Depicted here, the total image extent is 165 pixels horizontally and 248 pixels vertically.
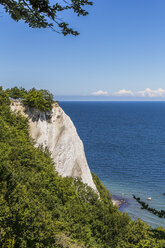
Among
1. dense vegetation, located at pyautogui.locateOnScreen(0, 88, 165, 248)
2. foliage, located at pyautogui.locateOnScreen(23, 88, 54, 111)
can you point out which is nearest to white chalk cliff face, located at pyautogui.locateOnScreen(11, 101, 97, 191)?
foliage, located at pyautogui.locateOnScreen(23, 88, 54, 111)

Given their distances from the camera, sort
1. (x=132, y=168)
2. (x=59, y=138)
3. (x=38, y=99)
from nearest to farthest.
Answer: (x=38, y=99) → (x=59, y=138) → (x=132, y=168)

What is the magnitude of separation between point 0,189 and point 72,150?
17715 millimetres

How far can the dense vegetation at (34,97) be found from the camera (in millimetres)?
32125

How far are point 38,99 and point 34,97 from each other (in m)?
0.75

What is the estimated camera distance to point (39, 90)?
3303cm

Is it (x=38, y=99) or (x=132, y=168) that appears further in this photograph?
(x=132, y=168)

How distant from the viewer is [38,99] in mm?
32125

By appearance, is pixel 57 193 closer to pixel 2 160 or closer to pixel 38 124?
pixel 2 160

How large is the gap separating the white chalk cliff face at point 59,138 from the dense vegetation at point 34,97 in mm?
1036

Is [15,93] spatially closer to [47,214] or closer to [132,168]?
[47,214]

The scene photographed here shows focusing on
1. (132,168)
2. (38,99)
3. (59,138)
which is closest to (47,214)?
(59,138)

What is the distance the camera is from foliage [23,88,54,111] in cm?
3206

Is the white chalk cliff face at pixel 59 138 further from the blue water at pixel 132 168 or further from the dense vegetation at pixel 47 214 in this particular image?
the blue water at pixel 132 168

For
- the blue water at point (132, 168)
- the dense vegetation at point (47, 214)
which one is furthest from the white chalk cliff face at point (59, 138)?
the blue water at point (132, 168)
